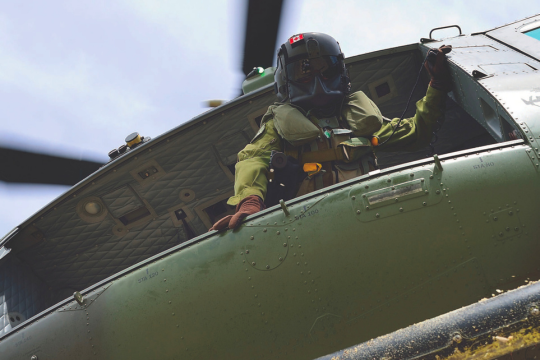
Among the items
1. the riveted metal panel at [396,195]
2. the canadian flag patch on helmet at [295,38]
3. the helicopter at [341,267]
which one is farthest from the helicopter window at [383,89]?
the riveted metal panel at [396,195]

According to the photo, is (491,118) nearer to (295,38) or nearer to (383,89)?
(383,89)

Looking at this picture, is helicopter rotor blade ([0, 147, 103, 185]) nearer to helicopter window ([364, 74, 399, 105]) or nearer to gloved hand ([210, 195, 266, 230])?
gloved hand ([210, 195, 266, 230])

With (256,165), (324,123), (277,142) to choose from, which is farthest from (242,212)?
(324,123)

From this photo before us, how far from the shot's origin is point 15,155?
4062 mm

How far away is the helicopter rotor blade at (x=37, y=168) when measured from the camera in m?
4.04

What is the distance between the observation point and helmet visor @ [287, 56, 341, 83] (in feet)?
10.0

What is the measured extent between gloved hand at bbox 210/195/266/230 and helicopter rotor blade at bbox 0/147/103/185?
8.28ft

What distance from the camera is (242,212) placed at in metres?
2.40

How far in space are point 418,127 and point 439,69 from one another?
0.38m

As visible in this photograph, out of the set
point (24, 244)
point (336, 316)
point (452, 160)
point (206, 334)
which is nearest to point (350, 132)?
point (452, 160)

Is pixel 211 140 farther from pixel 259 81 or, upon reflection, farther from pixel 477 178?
pixel 477 178

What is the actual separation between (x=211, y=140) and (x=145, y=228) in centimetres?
96

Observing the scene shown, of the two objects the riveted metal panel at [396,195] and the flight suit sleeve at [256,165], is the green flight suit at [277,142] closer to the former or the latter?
the flight suit sleeve at [256,165]

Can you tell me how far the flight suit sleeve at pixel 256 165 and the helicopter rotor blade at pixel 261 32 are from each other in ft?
3.55
